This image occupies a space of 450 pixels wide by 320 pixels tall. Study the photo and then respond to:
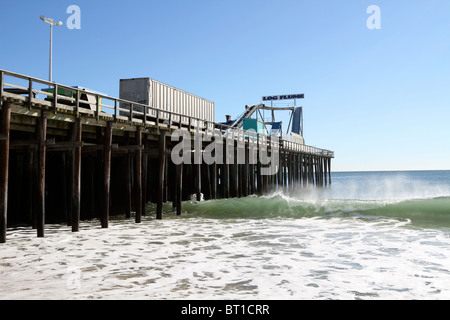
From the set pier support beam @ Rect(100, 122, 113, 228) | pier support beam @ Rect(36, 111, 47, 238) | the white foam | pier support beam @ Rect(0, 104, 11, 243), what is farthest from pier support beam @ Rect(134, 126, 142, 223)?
pier support beam @ Rect(0, 104, 11, 243)

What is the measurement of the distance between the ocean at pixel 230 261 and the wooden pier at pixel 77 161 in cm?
132

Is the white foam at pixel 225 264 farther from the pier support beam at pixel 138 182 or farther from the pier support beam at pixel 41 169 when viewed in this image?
the pier support beam at pixel 138 182

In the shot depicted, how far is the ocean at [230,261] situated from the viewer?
22.4 feet

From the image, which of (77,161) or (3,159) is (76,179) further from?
(3,159)

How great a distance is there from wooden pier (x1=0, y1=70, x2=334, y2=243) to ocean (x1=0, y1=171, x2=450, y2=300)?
1.32 metres

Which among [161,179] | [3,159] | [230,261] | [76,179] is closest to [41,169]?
[3,159]

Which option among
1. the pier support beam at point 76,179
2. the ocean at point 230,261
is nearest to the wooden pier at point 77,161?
the pier support beam at point 76,179

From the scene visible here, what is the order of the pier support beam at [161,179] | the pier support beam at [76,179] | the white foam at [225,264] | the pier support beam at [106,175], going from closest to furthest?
the white foam at [225,264] → the pier support beam at [76,179] → the pier support beam at [106,175] → the pier support beam at [161,179]

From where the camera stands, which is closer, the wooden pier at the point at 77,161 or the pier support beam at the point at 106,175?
the wooden pier at the point at 77,161

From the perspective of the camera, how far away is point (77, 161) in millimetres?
13773

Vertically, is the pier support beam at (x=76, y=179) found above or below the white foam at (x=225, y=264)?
above

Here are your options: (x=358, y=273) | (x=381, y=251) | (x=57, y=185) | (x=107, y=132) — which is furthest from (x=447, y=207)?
(x=57, y=185)

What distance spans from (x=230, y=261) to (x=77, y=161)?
7075mm

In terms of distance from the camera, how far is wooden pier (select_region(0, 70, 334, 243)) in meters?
12.6
